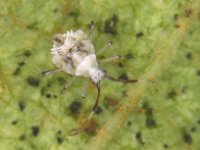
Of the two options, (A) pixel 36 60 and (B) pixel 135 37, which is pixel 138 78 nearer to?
(B) pixel 135 37

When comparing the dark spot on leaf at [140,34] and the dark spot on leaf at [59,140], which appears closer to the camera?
the dark spot on leaf at [59,140]

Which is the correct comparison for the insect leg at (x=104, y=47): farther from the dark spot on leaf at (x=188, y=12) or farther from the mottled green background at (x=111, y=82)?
the dark spot on leaf at (x=188, y=12)

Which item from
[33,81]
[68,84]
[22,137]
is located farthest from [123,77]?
[22,137]

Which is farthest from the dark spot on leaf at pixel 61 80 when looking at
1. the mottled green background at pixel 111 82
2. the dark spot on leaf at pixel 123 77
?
the dark spot on leaf at pixel 123 77

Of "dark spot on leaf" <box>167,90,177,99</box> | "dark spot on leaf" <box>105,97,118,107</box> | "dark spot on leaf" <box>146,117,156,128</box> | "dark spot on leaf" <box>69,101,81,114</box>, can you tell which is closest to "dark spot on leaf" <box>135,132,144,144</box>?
"dark spot on leaf" <box>146,117,156,128</box>

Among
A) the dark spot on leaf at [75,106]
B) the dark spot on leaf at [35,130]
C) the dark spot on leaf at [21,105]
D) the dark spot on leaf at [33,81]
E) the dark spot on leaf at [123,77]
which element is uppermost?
the dark spot on leaf at [33,81]

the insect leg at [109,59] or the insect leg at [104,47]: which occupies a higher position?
the insect leg at [104,47]

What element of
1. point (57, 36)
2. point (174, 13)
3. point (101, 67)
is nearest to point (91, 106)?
point (101, 67)
